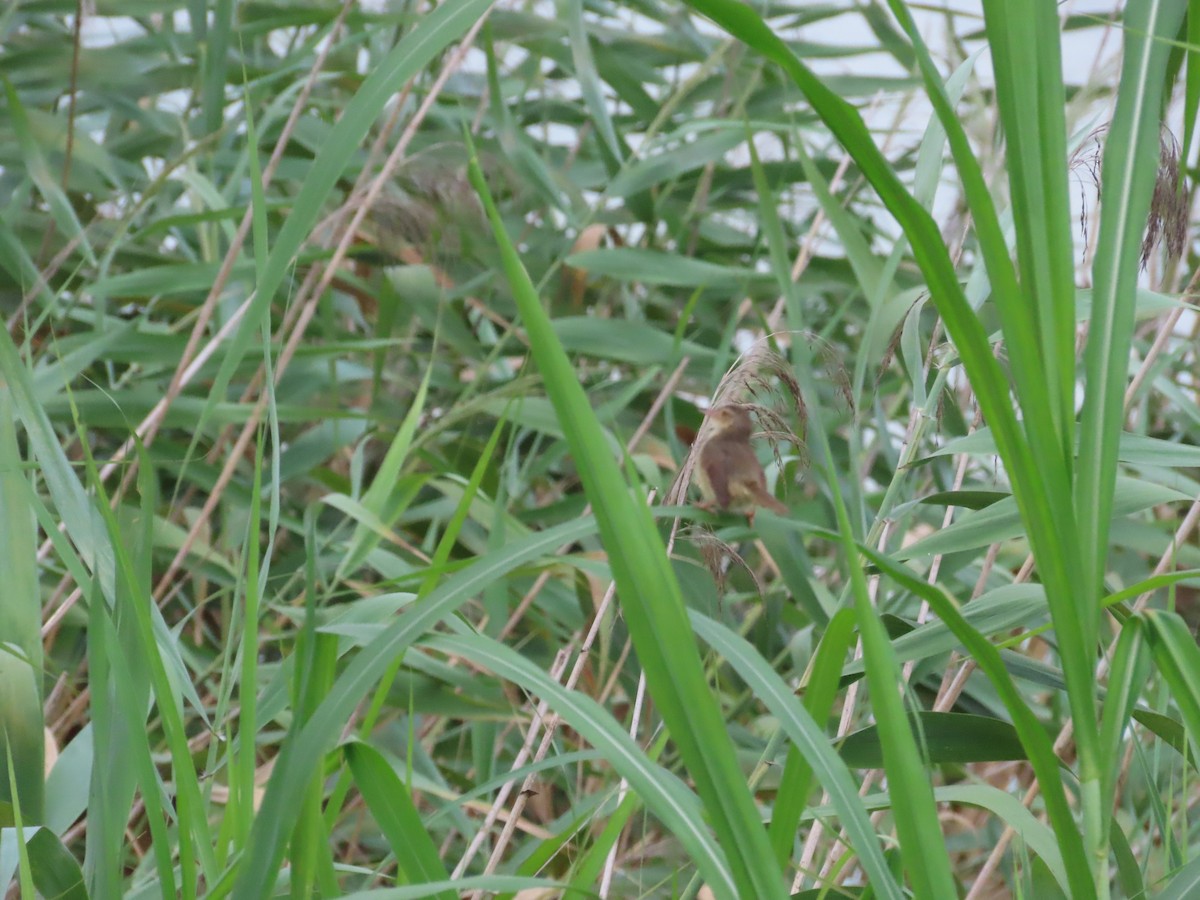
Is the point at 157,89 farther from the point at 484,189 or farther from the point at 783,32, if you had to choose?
the point at 484,189

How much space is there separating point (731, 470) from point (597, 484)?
0.44 feet

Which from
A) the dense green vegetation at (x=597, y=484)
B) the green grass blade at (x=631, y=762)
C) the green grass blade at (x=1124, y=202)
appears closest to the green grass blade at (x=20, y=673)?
the dense green vegetation at (x=597, y=484)

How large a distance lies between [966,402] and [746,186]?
380 mm

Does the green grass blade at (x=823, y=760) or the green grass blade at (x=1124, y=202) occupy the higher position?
the green grass blade at (x=1124, y=202)

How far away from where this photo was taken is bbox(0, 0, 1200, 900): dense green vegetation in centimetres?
29

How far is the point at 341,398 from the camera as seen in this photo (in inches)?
43.2

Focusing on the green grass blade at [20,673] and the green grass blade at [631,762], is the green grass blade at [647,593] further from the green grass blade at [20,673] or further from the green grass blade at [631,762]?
the green grass blade at [20,673]

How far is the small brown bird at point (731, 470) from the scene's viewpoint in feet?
1.24

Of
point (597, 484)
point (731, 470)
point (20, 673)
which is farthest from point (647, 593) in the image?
point (20, 673)

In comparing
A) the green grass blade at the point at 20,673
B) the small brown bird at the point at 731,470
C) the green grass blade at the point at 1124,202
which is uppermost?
the green grass blade at the point at 1124,202

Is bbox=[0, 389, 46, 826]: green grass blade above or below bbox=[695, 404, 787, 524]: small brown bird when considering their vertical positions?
below

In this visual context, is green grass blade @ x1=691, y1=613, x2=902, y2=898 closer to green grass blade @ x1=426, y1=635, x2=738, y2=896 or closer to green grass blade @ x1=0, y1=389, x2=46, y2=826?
green grass blade @ x1=426, y1=635, x2=738, y2=896

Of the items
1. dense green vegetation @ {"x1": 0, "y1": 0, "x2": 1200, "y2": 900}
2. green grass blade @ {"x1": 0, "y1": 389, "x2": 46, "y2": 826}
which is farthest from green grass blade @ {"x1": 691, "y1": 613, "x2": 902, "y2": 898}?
green grass blade @ {"x1": 0, "y1": 389, "x2": 46, "y2": 826}

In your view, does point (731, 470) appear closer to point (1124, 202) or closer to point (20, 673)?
point (1124, 202)
